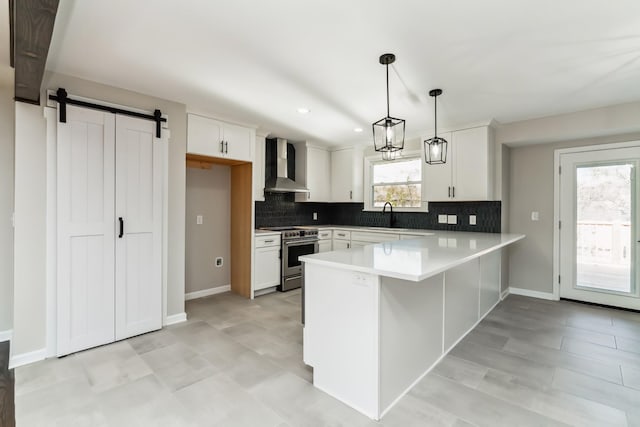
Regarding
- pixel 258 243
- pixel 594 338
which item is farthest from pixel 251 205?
pixel 594 338

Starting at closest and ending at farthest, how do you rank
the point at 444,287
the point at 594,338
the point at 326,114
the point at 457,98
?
1. the point at 444,287
2. the point at 594,338
3. the point at 457,98
4. the point at 326,114

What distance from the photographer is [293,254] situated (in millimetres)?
4629

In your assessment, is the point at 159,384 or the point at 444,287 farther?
the point at 444,287

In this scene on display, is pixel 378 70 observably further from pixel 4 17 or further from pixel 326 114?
pixel 4 17

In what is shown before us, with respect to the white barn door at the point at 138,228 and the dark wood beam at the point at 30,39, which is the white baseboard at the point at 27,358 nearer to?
the white barn door at the point at 138,228

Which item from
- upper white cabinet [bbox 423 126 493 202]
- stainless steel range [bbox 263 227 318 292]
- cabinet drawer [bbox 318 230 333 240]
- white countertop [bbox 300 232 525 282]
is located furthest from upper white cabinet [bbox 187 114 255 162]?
upper white cabinet [bbox 423 126 493 202]

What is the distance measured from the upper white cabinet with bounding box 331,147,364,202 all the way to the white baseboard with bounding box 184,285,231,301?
2349 millimetres

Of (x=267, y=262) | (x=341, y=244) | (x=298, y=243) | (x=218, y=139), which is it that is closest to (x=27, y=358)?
(x=267, y=262)

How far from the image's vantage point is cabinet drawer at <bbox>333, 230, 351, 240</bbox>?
4.93 metres

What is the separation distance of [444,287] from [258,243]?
2.55 metres

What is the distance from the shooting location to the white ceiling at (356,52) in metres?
1.80

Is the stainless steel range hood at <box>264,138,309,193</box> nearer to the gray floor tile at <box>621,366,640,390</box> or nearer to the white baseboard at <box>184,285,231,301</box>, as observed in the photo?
the white baseboard at <box>184,285,231,301</box>

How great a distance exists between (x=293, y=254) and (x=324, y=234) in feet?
2.28

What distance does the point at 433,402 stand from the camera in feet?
6.40
